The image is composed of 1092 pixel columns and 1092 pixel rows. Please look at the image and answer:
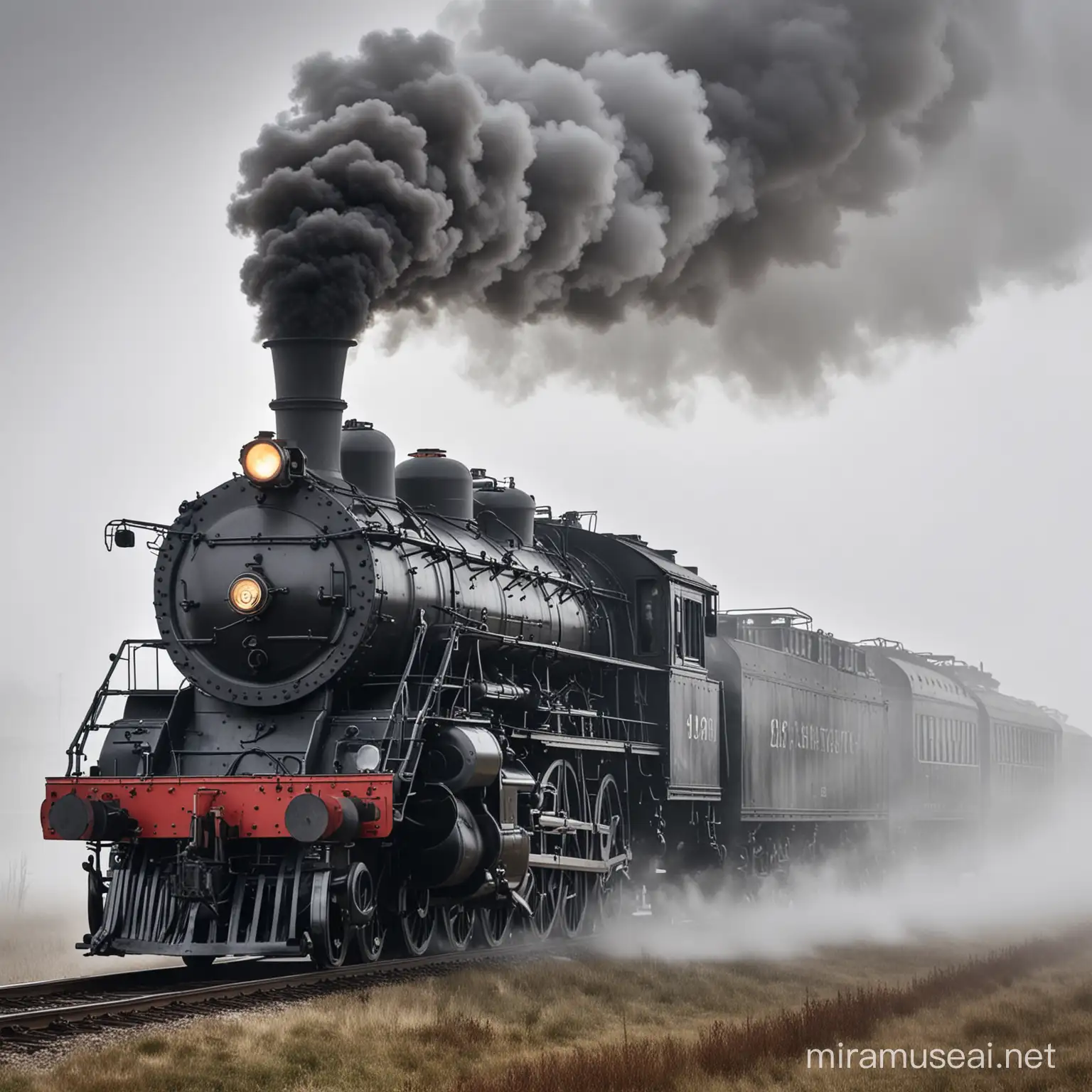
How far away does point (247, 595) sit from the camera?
524 inches

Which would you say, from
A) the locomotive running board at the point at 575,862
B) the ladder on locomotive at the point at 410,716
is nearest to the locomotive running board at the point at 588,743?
the locomotive running board at the point at 575,862

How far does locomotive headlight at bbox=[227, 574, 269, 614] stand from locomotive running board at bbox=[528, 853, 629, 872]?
134 inches

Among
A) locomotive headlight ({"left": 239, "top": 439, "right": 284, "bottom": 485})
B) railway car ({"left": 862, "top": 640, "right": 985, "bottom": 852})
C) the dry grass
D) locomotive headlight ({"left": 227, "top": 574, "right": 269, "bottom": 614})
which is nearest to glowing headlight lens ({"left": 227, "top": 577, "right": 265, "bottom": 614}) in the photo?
locomotive headlight ({"left": 227, "top": 574, "right": 269, "bottom": 614})

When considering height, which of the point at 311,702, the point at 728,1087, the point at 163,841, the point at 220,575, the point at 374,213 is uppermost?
the point at 374,213

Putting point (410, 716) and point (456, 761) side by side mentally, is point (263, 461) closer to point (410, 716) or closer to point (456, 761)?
point (410, 716)

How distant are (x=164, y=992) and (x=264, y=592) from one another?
10.6 ft

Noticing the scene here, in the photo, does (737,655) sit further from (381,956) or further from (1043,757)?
(1043,757)

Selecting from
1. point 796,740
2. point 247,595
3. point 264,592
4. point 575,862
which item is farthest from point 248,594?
point 796,740

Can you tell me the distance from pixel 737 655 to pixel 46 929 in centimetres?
929

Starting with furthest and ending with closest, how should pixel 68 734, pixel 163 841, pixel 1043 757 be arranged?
pixel 68 734
pixel 1043 757
pixel 163 841

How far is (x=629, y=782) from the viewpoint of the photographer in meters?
18.2

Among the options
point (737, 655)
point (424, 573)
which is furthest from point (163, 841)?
point (737, 655)

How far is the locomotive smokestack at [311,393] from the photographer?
1365 centimetres

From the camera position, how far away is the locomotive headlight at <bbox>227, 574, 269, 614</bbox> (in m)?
13.2
